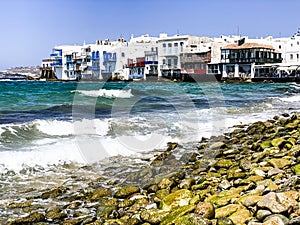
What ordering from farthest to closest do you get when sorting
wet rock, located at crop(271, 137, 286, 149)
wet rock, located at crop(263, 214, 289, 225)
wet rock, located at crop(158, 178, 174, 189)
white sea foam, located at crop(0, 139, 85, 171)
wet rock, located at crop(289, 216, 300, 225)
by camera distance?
white sea foam, located at crop(0, 139, 85, 171)
wet rock, located at crop(271, 137, 286, 149)
wet rock, located at crop(158, 178, 174, 189)
wet rock, located at crop(263, 214, 289, 225)
wet rock, located at crop(289, 216, 300, 225)

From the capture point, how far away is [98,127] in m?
15.3

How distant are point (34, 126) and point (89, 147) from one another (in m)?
4.16

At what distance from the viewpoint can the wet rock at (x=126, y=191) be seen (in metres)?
7.01

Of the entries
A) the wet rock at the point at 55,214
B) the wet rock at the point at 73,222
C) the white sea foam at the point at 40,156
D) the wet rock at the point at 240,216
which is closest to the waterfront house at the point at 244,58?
the white sea foam at the point at 40,156

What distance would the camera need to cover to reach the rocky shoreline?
191 inches

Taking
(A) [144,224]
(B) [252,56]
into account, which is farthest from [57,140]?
(B) [252,56]

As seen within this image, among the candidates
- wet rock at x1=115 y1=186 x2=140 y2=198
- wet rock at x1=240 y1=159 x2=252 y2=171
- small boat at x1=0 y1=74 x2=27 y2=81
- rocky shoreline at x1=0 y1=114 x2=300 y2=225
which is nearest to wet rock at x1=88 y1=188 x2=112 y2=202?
rocky shoreline at x1=0 y1=114 x2=300 y2=225

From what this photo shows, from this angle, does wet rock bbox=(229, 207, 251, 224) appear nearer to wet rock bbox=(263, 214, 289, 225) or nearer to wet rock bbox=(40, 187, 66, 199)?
wet rock bbox=(263, 214, 289, 225)

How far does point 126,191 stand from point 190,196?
4.69 feet

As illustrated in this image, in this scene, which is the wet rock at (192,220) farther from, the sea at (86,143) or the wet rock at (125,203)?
the sea at (86,143)

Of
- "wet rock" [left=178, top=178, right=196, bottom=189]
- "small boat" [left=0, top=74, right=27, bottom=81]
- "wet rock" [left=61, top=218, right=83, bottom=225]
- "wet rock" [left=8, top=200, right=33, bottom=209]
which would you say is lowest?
"wet rock" [left=8, top=200, right=33, bottom=209]

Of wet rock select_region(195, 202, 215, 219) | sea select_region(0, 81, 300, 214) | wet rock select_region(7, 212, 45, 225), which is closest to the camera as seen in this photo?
wet rock select_region(195, 202, 215, 219)

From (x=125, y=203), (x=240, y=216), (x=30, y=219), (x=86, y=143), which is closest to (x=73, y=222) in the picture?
(x=30, y=219)

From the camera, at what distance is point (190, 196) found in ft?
20.2
